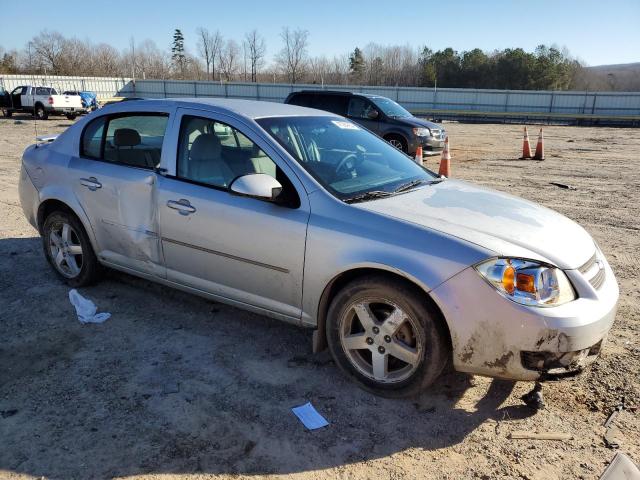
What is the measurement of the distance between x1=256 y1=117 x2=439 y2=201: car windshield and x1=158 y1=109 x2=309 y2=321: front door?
0.22 m

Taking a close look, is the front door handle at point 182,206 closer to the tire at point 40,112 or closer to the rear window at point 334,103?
the rear window at point 334,103

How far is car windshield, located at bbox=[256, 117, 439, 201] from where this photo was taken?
3.49 meters

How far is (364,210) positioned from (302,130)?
111cm

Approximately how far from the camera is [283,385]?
3287mm

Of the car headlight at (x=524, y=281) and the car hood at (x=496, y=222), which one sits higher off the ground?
the car hood at (x=496, y=222)

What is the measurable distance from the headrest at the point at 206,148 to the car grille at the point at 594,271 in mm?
2589

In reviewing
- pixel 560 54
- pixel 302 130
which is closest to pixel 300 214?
pixel 302 130

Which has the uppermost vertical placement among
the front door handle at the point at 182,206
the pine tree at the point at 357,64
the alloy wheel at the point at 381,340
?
the pine tree at the point at 357,64

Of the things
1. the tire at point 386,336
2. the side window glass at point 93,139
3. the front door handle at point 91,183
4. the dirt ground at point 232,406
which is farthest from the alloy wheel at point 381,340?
the side window glass at point 93,139

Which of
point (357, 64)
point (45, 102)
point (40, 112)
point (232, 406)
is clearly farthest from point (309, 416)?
point (357, 64)

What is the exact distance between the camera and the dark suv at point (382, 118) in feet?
43.6

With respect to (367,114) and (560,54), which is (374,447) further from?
(560,54)

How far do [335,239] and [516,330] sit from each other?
3.72 feet

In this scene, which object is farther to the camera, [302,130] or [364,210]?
[302,130]
